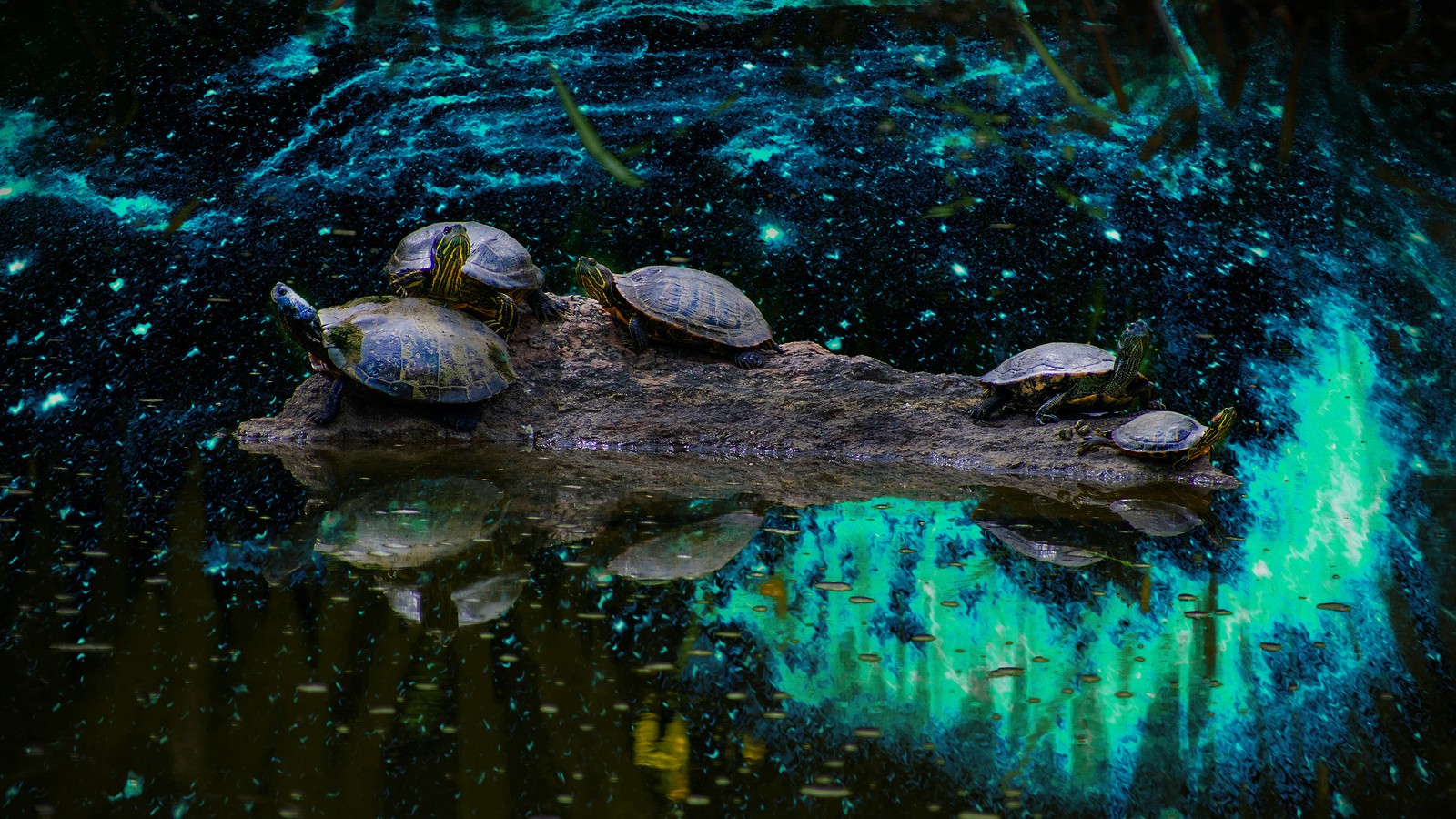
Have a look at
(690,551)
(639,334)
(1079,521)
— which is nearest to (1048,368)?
(1079,521)

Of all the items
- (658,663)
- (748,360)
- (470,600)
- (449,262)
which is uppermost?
(658,663)

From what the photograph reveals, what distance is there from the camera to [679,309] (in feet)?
13.0

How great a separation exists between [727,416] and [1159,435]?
5.04 ft

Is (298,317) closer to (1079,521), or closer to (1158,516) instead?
(1079,521)

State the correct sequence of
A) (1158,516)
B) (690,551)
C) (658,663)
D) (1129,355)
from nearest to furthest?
(658,663) → (690,551) → (1158,516) → (1129,355)

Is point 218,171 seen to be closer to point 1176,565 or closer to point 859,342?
point 859,342

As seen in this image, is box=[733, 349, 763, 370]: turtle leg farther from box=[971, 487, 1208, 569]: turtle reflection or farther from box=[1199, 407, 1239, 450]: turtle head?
box=[1199, 407, 1239, 450]: turtle head

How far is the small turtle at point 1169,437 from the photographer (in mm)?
3344

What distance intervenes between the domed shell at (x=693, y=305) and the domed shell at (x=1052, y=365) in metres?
0.98

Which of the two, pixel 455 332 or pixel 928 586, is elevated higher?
pixel 928 586

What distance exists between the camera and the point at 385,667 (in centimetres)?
153

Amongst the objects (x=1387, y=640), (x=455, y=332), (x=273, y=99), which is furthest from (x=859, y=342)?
(x=273, y=99)

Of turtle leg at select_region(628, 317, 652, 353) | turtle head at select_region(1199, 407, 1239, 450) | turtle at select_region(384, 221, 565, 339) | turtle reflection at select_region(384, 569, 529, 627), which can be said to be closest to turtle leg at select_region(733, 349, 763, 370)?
turtle leg at select_region(628, 317, 652, 353)

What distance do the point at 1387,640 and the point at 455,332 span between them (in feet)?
9.77
